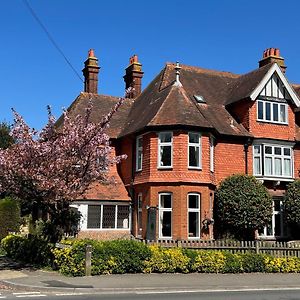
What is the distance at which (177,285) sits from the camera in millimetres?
14234

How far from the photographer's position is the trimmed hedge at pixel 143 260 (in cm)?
1589

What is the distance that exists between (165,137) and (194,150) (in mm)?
1700

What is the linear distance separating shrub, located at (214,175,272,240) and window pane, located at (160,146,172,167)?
337 cm

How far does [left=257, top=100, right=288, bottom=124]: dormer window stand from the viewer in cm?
2757

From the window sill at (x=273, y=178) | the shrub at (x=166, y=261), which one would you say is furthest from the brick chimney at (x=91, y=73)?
the shrub at (x=166, y=261)

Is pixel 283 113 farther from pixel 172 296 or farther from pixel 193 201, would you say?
pixel 172 296

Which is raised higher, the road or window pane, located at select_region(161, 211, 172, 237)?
window pane, located at select_region(161, 211, 172, 237)

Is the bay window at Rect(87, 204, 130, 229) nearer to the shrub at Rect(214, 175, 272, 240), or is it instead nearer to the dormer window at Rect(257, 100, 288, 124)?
the shrub at Rect(214, 175, 272, 240)

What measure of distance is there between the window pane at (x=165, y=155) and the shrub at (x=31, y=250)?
7952mm

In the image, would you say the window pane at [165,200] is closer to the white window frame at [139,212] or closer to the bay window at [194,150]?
the white window frame at [139,212]

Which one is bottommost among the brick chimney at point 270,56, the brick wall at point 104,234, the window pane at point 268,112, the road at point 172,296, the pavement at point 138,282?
the road at point 172,296

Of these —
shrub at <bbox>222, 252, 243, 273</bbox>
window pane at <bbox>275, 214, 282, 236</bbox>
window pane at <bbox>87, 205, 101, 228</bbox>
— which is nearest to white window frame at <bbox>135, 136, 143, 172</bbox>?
window pane at <bbox>87, 205, 101, 228</bbox>

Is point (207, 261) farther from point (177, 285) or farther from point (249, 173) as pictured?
point (249, 173)

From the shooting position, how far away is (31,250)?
62.8ft
